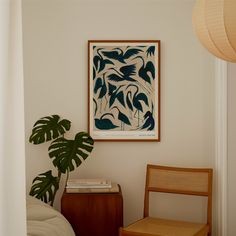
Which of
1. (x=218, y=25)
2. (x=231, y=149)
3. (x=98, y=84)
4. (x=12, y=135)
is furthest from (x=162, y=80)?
(x=12, y=135)

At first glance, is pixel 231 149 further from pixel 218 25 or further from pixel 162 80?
pixel 218 25

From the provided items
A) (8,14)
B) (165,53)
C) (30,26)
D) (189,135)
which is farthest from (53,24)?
(8,14)

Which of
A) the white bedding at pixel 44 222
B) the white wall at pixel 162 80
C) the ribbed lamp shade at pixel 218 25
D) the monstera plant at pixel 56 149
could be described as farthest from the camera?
the white wall at pixel 162 80

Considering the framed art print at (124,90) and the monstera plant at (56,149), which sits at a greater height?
the framed art print at (124,90)

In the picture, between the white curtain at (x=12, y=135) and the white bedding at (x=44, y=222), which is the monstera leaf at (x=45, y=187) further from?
the white curtain at (x=12, y=135)

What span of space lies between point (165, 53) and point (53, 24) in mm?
955

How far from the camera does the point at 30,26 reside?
4.11m

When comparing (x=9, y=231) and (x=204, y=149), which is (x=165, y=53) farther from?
(x=9, y=231)

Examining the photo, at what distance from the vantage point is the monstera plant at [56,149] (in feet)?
12.7

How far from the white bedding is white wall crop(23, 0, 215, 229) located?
0.86 meters

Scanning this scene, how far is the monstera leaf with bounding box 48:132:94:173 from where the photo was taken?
385 cm

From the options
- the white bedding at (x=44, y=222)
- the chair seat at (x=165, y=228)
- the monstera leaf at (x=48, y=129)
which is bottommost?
the chair seat at (x=165, y=228)

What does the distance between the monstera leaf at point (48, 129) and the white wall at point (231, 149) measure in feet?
4.20

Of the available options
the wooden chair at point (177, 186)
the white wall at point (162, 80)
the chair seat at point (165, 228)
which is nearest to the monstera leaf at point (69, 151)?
the white wall at point (162, 80)
